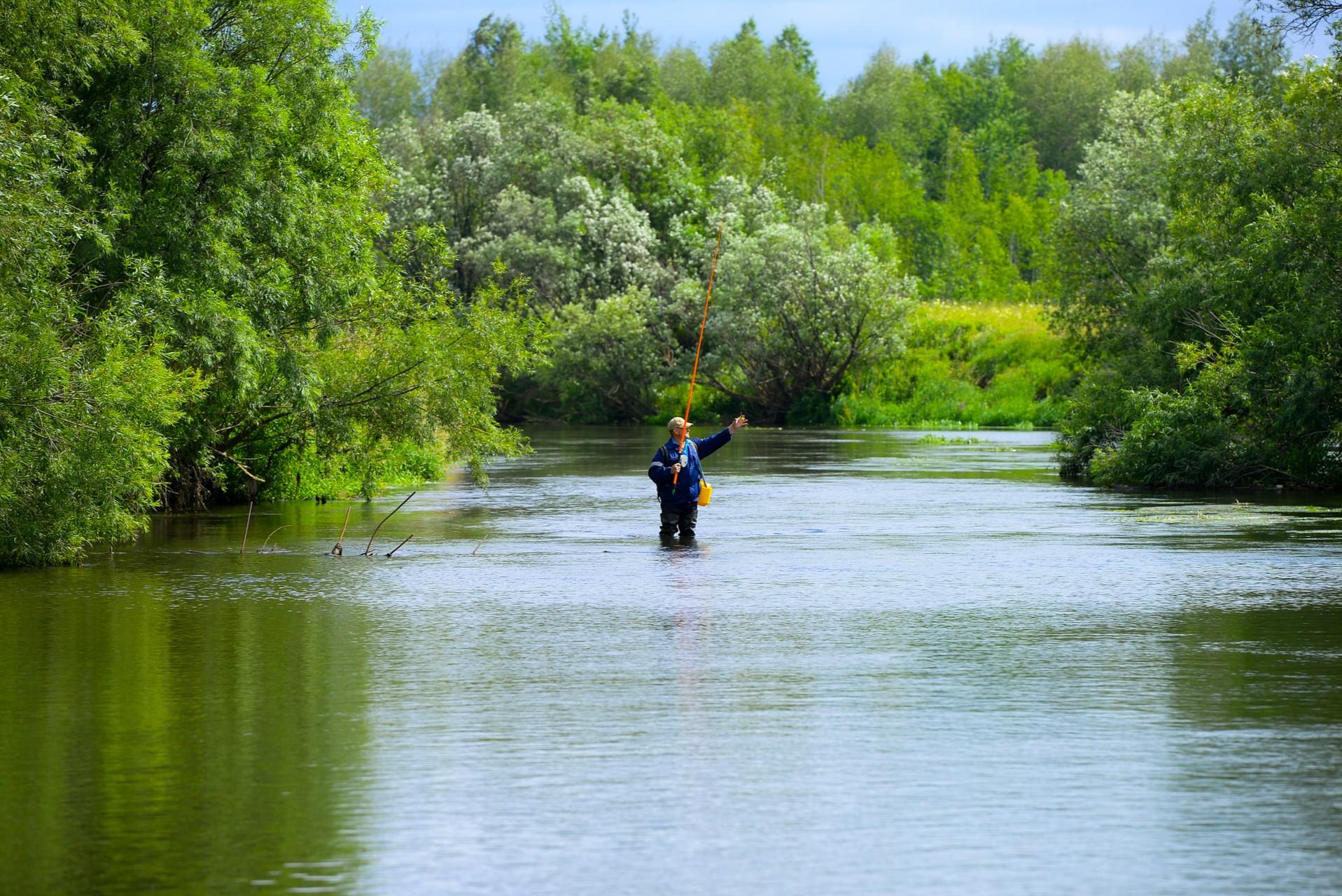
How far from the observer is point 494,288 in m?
30.0

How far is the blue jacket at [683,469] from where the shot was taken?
67.7ft

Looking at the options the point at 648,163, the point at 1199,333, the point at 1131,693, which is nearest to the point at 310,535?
the point at 1131,693

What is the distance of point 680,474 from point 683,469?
0.31ft

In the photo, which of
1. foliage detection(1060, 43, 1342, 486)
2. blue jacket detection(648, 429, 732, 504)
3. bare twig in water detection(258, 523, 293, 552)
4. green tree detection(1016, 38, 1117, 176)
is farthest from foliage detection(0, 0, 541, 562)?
green tree detection(1016, 38, 1117, 176)

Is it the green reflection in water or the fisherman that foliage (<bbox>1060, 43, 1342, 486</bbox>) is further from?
the green reflection in water

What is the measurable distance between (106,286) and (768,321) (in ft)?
147

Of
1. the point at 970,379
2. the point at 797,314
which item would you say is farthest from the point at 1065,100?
the point at 797,314

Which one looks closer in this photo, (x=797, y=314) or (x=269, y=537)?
(x=269, y=537)

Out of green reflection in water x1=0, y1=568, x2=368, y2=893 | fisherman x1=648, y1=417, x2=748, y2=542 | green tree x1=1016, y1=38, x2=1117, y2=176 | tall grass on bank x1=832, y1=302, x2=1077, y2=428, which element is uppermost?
green tree x1=1016, y1=38, x2=1117, y2=176

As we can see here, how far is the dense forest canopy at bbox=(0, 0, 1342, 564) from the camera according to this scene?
20466 mm

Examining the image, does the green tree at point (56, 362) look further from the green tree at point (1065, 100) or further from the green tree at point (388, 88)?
the green tree at point (1065, 100)

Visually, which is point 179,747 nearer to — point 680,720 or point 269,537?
point 680,720

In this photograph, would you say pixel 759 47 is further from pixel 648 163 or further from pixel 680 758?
pixel 680 758

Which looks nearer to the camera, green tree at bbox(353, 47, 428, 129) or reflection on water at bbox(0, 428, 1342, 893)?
reflection on water at bbox(0, 428, 1342, 893)
